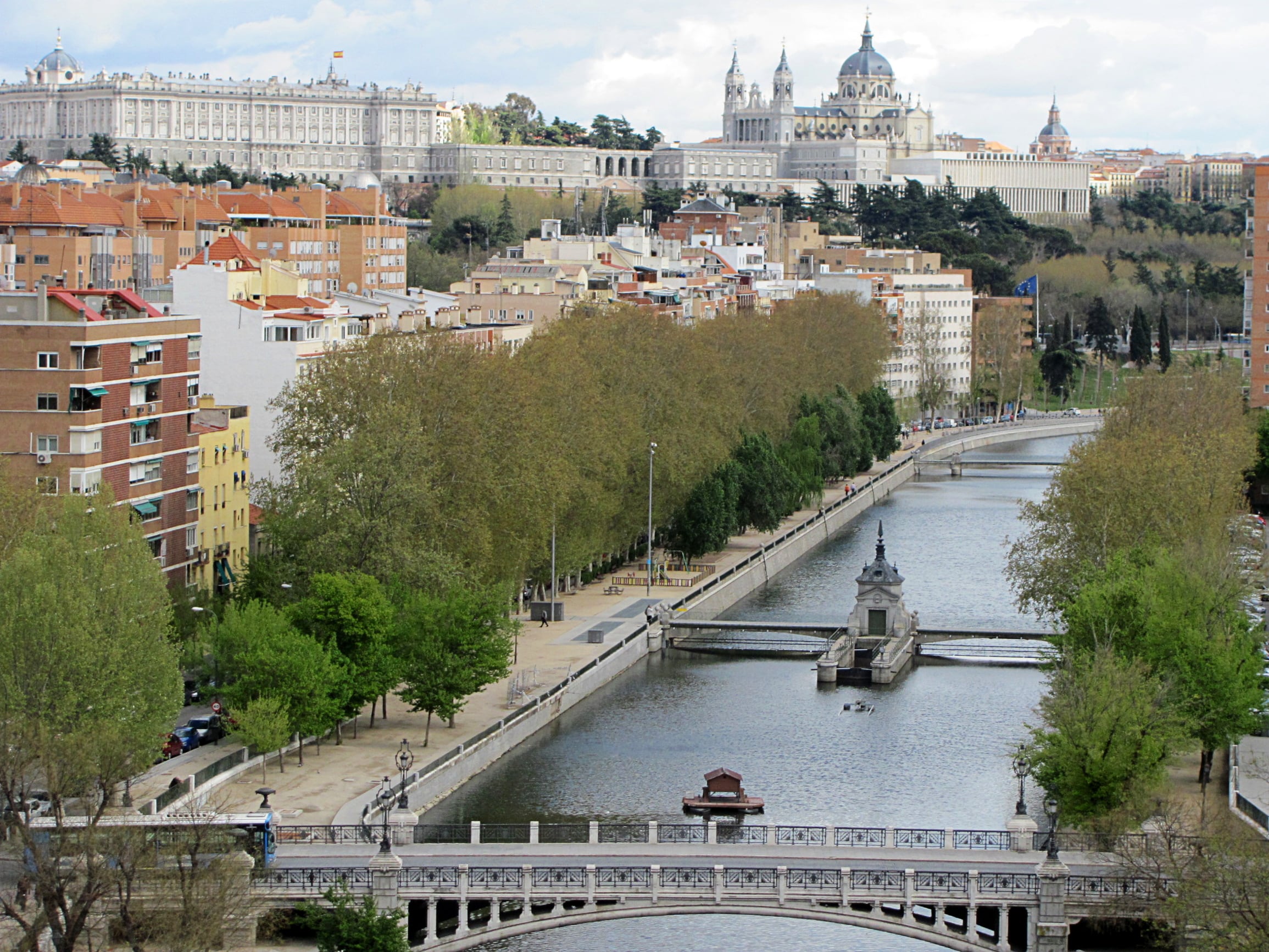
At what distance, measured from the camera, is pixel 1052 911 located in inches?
1331

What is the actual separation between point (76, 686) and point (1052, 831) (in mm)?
13764

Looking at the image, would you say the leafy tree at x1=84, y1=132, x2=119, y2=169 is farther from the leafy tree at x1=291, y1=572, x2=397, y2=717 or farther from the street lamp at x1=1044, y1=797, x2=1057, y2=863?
the street lamp at x1=1044, y1=797, x2=1057, y2=863

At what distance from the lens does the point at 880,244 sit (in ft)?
580

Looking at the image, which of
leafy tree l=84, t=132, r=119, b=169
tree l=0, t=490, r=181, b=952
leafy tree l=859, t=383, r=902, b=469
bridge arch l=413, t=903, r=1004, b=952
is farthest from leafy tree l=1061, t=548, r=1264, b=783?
leafy tree l=84, t=132, r=119, b=169

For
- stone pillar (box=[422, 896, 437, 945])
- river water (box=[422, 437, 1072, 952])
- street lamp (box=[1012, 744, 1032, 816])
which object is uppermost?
street lamp (box=[1012, 744, 1032, 816])

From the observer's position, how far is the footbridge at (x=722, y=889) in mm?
33906

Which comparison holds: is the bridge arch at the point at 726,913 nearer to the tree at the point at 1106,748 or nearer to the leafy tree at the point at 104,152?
the tree at the point at 1106,748

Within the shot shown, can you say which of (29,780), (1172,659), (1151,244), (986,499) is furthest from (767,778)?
(1151,244)

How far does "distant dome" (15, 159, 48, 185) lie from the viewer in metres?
114

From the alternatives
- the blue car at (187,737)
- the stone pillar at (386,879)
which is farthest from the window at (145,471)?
the stone pillar at (386,879)

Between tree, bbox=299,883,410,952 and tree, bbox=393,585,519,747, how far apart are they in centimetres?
1313

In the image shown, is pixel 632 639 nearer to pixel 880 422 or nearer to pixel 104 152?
pixel 880 422

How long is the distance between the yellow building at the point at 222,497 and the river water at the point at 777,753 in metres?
8.97

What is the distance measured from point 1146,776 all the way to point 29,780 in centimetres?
1594
